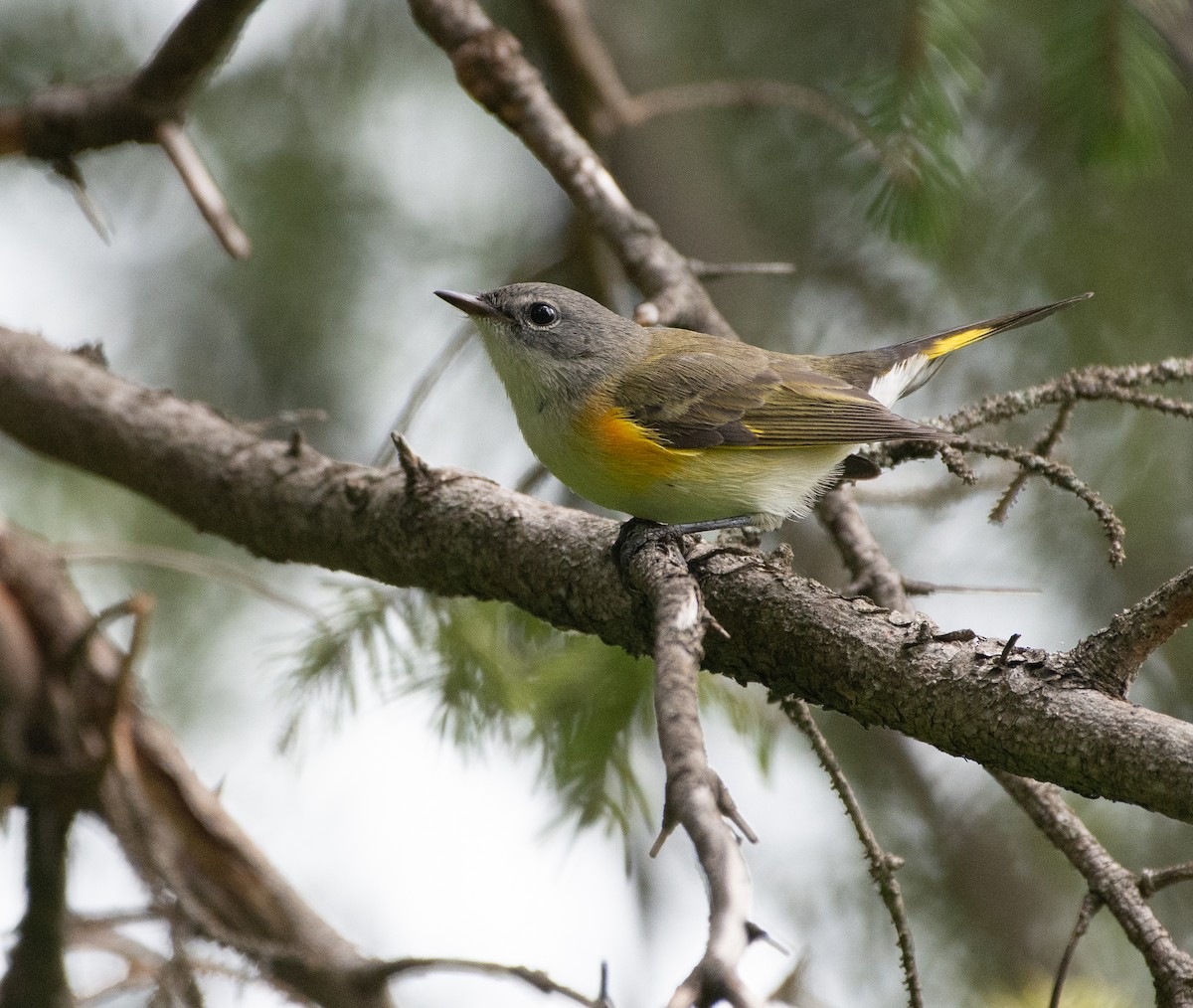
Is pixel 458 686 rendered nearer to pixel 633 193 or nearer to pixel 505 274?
pixel 505 274

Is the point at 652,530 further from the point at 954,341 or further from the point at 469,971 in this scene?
the point at 954,341

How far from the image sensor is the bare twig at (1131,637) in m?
1.89

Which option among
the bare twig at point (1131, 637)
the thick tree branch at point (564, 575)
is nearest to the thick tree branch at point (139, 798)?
the thick tree branch at point (564, 575)

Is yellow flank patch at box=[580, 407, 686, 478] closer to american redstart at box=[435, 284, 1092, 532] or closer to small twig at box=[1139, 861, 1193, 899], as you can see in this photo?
american redstart at box=[435, 284, 1092, 532]

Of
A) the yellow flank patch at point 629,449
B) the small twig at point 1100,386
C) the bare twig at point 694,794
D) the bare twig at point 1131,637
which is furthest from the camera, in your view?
the yellow flank patch at point 629,449

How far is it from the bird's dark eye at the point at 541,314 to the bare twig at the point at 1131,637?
2619 mm

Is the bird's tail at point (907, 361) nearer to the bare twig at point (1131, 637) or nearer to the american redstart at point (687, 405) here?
the american redstart at point (687, 405)

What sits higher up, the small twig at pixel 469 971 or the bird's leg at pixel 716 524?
the bird's leg at pixel 716 524

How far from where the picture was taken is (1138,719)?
194cm

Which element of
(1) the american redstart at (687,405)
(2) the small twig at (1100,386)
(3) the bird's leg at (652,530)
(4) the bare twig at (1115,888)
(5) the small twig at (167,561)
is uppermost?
(2) the small twig at (1100,386)

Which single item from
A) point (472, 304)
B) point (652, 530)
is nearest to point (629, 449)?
point (652, 530)

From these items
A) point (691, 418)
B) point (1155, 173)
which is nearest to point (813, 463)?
point (691, 418)

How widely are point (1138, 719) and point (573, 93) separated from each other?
4364 mm

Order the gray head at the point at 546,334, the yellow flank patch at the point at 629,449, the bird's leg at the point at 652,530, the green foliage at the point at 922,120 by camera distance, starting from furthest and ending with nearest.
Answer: the gray head at the point at 546,334, the green foliage at the point at 922,120, the yellow flank patch at the point at 629,449, the bird's leg at the point at 652,530
